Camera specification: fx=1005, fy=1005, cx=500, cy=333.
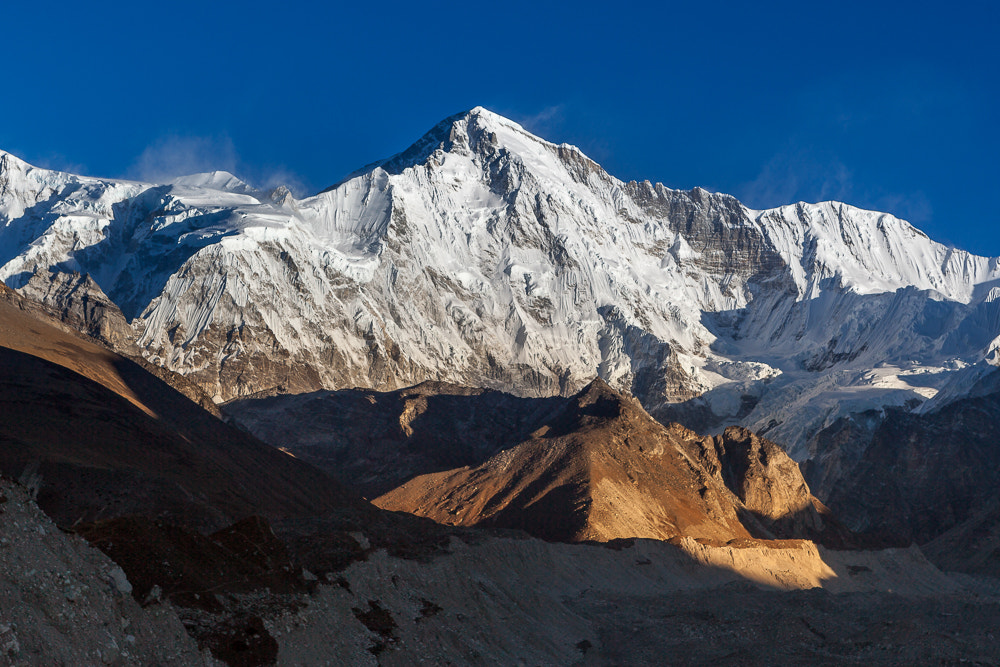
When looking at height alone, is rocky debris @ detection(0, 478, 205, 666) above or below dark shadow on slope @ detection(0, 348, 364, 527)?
below

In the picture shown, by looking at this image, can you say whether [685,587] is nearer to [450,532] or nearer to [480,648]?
[450,532]

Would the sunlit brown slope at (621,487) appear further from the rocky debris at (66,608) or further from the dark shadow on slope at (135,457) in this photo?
the rocky debris at (66,608)

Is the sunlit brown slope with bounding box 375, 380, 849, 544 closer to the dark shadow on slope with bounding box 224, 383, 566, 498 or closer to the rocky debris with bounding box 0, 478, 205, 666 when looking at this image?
the dark shadow on slope with bounding box 224, 383, 566, 498

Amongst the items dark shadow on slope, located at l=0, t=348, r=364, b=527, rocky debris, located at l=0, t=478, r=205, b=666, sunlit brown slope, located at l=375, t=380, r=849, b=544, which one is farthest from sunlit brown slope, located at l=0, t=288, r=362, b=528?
rocky debris, located at l=0, t=478, r=205, b=666

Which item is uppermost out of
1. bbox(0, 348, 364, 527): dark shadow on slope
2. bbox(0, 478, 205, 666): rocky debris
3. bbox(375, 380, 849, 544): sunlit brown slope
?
bbox(375, 380, 849, 544): sunlit brown slope

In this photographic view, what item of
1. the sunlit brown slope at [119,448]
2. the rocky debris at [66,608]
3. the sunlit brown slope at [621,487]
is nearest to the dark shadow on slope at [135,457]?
the sunlit brown slope at [119,448]

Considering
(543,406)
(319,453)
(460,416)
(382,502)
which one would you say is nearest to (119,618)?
(382,502)

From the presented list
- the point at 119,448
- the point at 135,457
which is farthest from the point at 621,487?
the point at 119,448
